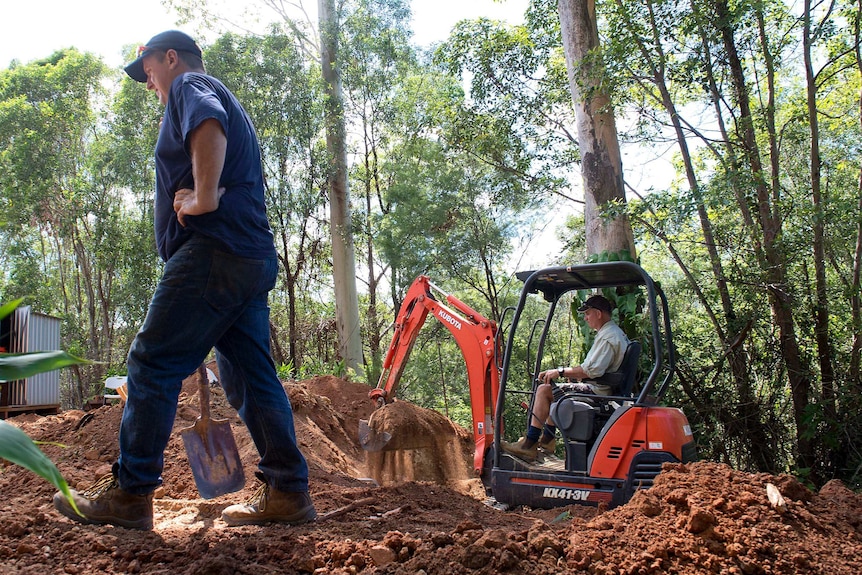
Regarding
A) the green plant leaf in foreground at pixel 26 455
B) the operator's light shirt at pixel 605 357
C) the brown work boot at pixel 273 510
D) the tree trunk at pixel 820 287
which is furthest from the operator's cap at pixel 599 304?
the green plant leaf in foreground at pixel 26 455

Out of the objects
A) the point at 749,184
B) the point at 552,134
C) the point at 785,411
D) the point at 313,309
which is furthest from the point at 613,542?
the point at 313,309

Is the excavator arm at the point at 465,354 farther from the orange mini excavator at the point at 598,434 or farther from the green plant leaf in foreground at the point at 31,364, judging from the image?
the green plant leaf in foreground at the point at 31,364

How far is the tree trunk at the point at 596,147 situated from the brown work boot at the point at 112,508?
267 inches

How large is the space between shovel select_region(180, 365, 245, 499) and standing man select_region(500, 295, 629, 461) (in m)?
2.91

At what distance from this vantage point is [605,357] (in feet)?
18.6

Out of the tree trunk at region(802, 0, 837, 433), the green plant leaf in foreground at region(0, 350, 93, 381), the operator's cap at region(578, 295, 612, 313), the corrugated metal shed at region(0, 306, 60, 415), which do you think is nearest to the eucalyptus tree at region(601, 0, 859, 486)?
the tree trunk at region(802, 0, 837, 433)

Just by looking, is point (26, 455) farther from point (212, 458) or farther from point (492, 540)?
point (212, 458)

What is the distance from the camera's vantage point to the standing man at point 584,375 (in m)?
5.67

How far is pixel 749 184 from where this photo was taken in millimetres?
7535

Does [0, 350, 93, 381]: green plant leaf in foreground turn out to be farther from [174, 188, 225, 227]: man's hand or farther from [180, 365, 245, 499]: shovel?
[180, 365, 245, 499]: shovel

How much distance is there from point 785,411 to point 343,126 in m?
12.2

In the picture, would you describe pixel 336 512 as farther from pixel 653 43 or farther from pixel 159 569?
pixel 653 43

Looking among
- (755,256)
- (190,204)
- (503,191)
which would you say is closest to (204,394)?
(190,204)

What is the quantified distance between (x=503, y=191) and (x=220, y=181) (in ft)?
38.4
